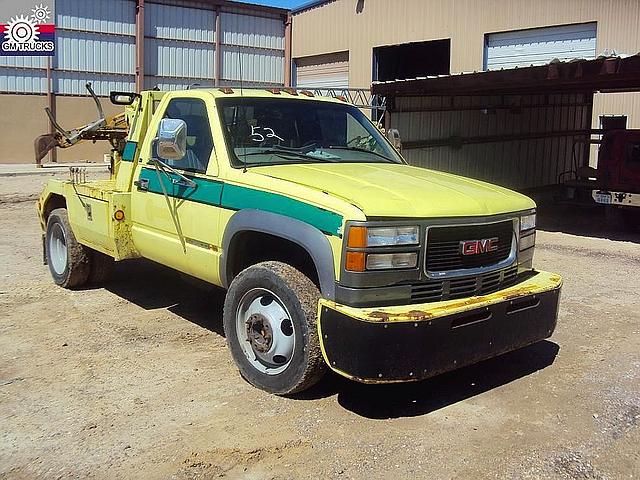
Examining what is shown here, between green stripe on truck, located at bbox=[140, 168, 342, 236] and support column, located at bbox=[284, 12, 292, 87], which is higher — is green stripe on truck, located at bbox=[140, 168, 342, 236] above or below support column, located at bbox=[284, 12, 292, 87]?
below

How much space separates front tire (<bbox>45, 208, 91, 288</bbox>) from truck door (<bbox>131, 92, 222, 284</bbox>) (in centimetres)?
145

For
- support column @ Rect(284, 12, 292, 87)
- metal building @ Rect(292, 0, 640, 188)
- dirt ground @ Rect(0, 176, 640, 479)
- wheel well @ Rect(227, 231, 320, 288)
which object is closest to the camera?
dirt ground @ Rect(0, 176, 640, 479)

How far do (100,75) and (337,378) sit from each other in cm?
2539

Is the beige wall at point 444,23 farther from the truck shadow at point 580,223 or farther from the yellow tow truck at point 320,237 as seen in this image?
the yellow tow truck at point 320,237

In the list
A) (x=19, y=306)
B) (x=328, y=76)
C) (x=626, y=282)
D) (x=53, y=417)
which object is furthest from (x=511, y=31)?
(x=53, y=417)

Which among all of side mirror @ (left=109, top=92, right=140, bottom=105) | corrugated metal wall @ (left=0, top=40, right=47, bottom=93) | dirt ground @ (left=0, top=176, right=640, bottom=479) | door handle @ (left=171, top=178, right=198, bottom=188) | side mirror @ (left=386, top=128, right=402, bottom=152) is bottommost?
dirt ground @ (left=0, top=176, right=640, bottom=479)

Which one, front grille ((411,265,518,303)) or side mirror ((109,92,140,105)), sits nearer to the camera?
front grille ((411,265,518,303))

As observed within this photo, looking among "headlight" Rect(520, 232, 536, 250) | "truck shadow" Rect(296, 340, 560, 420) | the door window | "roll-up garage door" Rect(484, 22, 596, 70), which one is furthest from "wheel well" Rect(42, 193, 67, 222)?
"roll-up garage door" Rect(484, 22, 596, 70)

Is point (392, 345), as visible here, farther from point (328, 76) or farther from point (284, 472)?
point (328, 76)

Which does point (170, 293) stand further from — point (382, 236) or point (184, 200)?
point (382, 236)

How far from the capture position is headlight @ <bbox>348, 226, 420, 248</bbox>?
13.8 feet

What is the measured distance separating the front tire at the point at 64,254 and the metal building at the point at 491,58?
8029mm

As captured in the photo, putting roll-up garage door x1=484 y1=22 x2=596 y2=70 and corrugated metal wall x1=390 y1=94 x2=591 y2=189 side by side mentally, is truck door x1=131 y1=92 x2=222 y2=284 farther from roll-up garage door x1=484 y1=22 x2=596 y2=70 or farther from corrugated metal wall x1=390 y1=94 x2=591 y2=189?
roll-up garage door x1=484 y1=22 x2=596 y2=70

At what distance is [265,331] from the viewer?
4.86 m
